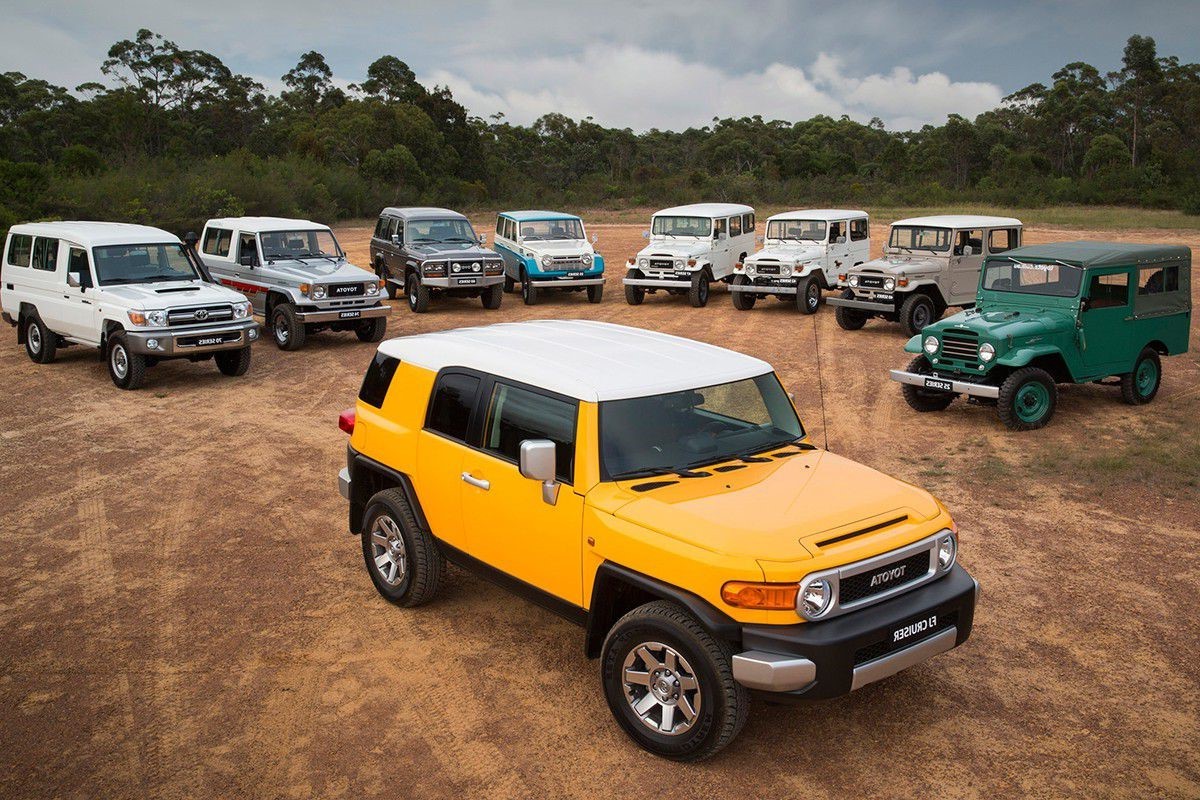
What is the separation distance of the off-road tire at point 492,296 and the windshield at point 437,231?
1119 millimetres

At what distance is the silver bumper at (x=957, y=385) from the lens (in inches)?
433

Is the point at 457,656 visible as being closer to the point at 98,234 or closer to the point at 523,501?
the point at 523,501

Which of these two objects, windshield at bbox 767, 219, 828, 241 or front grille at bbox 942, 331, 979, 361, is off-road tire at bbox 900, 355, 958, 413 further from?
windshield at bbox 767, 219, 828, 241

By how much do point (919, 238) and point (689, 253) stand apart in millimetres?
5080

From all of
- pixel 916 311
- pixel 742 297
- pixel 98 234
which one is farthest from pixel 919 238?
pixel 98 234

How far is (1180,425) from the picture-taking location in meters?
11.4

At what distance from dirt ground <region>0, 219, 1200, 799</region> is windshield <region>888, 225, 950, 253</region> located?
690 cm

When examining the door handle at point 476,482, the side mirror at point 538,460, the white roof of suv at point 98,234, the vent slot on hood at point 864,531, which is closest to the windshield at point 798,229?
the white roof of suv at point 98,234

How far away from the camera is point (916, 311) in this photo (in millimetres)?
17016

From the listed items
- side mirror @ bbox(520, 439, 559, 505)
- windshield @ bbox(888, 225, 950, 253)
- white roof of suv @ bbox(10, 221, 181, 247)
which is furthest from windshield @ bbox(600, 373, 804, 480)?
windshield @ bbox(888, 225, 950, 253)

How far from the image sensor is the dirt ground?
185 inches

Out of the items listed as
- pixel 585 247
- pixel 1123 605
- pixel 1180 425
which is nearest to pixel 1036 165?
pixel 585 247

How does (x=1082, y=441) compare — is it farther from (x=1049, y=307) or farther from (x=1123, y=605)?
(x=1123, y=605)

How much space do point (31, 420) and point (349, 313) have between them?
17.3 feet
